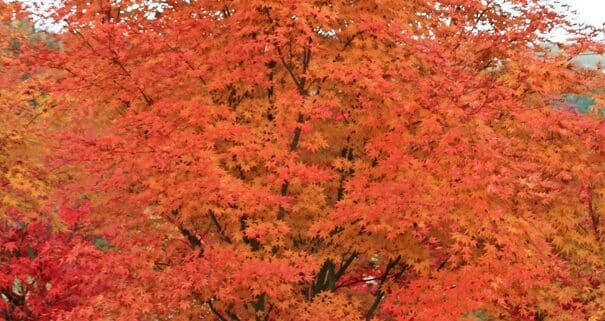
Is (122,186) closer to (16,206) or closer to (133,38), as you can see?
(133,38)

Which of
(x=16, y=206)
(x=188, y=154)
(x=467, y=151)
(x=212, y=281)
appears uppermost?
(x=467, y=151)

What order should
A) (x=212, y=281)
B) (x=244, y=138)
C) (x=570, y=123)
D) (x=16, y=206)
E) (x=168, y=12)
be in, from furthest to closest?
(x=16, y=206) → (x=570, y=123) → (x=168, y=12) → (x=244, y=138) → (x=212, y=281)

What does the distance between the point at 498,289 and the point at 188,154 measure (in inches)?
214

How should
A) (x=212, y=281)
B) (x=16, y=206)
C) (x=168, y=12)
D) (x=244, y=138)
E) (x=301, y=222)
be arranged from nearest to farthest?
(x=212, y=281)
(x=244, y=138)
(x=301, y=222)
(x=168, y=12)
(x=16, y=206)

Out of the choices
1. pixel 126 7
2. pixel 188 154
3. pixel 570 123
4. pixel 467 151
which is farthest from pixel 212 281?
pixel 570 123

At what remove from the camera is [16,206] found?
16.4m

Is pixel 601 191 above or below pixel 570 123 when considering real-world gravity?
below

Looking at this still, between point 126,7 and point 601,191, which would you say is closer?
point 126,7

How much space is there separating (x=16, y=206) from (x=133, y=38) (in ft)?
27.9

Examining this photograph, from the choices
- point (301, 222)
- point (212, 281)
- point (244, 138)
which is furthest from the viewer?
point (301, 222)

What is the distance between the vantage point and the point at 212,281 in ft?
28.6

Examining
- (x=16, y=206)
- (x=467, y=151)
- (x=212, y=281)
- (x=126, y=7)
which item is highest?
(x=126, y=7)

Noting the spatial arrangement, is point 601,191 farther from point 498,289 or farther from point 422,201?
point 422,201

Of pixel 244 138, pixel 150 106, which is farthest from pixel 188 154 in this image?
pixel 150 106
